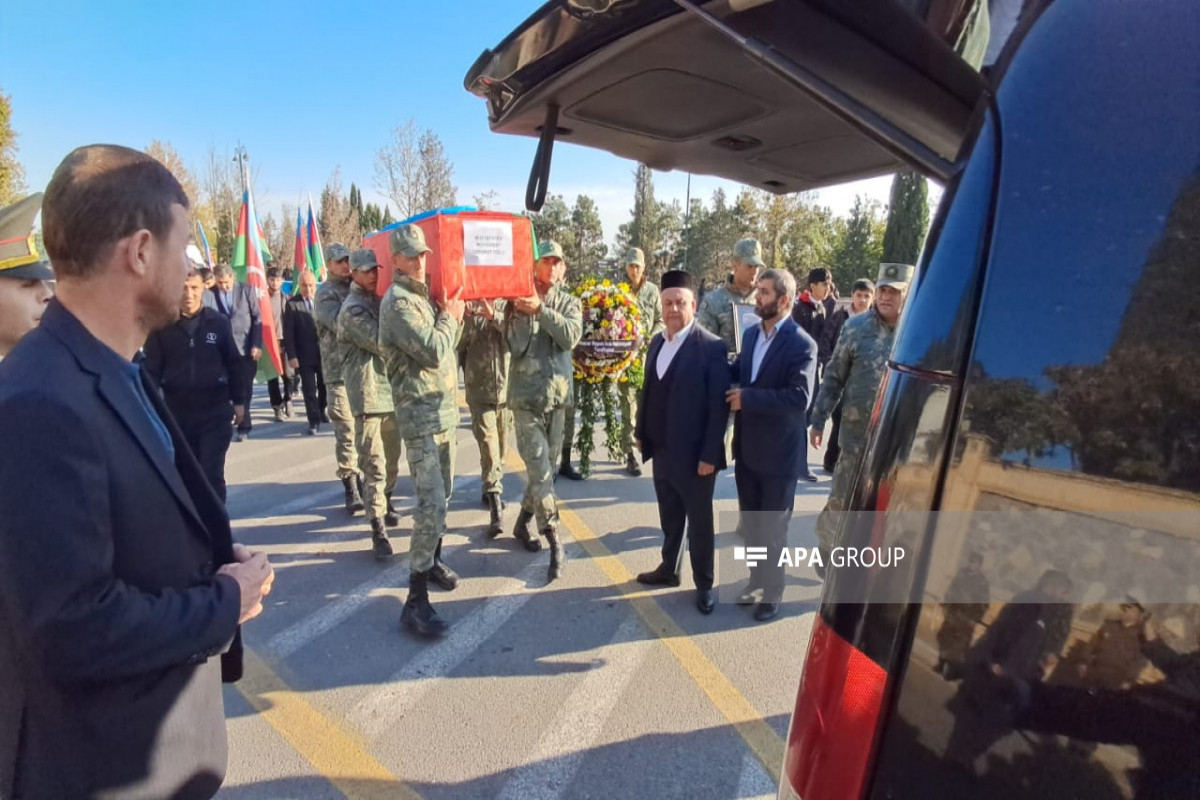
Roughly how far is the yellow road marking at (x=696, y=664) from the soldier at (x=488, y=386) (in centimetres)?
75

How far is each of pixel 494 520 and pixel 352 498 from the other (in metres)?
1.44

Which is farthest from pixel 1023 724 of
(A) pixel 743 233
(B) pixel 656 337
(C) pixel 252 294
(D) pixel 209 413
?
(A) pixel 743 233

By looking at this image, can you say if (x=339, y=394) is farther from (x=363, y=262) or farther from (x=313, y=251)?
(x=313, y=251)

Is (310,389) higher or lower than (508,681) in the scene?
higher

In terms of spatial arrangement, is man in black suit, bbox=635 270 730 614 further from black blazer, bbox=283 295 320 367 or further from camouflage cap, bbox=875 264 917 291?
black blazer, bbox=283 295 320 367

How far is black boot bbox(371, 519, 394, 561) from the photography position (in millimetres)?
4508

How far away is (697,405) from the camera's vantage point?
12.3 feet

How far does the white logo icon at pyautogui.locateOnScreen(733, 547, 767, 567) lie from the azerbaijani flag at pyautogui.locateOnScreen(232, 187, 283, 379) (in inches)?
254

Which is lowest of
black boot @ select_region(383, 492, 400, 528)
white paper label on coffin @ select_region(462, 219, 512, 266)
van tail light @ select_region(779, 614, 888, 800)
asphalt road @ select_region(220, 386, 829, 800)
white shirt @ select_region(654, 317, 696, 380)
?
asphalt road @ select_region(220, 386, 829, 800)

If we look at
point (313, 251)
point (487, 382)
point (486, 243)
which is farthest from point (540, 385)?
point (313, 251)

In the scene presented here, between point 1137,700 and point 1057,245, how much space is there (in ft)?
1.88

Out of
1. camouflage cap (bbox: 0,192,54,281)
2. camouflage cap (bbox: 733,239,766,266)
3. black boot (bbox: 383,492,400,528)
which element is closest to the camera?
camouflage cap (bbox: 0,192,54,281)

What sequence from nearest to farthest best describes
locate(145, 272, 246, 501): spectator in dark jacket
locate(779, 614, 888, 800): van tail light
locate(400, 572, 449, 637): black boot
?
locate(779, 614, 888, 800): van tail light, locate(400, 572, 449, 637): black boot, locate(145, 272, 246, 501): spectator in dark jacket

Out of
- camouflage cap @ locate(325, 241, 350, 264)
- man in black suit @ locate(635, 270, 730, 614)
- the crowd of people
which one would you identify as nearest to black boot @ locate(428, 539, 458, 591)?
the crowd of people
